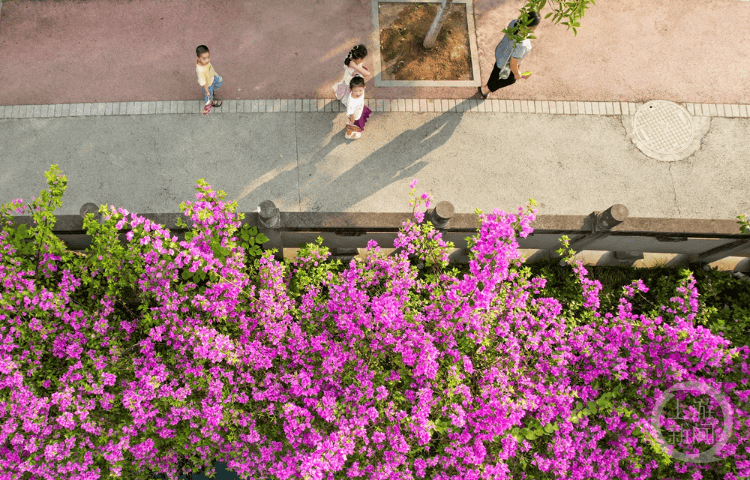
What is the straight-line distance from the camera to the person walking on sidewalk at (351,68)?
855 centimetres

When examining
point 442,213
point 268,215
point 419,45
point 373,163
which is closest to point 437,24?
point 419,45

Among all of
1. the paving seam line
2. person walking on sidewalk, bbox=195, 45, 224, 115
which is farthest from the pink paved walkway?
person walking on sidewalk, bbox=195, 45, 224, 115

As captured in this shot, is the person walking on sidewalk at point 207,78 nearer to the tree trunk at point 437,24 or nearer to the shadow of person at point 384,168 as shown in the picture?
the shadow of person at point 384,168

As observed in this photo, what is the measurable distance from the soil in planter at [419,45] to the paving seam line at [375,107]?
643 millimetres

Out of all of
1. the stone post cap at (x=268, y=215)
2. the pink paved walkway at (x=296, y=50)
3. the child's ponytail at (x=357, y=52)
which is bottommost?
the stone post cap at (x=268, y=215)

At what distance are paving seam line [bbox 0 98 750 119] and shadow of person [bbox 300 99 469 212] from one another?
33 centimetres

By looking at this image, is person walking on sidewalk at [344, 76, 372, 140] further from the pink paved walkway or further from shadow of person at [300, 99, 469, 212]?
the pink paved walkway

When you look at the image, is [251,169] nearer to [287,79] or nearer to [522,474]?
[287,79]

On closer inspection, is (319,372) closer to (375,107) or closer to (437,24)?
(375,107)

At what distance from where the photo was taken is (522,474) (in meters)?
6.39

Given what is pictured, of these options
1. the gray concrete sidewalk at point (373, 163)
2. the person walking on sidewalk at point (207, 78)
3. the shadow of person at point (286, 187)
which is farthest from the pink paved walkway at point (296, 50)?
the shadow of person at point (286, 187)

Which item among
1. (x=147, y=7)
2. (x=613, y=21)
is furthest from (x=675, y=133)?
(x=147, y=7)

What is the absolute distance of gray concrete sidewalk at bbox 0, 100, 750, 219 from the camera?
30.5 feet

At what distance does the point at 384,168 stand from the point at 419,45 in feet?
9.99
